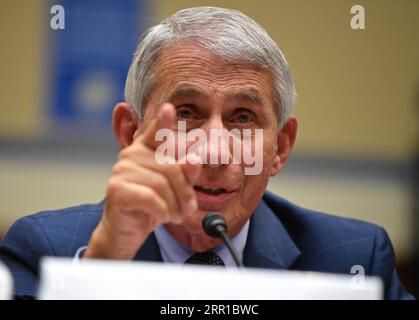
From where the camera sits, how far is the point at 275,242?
1.76m

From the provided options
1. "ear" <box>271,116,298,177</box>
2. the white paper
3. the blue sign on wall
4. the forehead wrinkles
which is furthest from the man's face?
the blue sign on wall

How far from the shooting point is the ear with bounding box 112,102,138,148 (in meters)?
1.69

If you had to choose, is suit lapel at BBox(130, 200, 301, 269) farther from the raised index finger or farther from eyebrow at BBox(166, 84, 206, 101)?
the raised index finger

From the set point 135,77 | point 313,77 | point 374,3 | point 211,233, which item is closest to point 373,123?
point 374,3

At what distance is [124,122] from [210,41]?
0.28 m

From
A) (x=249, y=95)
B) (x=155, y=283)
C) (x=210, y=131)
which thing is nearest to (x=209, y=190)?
(x=210, y=131)

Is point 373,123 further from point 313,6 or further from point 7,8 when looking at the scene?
point 7,8

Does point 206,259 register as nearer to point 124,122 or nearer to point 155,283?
point 124,122

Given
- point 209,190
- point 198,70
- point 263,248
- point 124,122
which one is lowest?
point 263,248

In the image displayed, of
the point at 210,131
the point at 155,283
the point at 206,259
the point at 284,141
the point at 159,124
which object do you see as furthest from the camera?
the point at 284,141

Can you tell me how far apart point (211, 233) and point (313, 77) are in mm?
856

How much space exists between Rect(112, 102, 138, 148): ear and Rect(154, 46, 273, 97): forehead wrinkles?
0.37 ft

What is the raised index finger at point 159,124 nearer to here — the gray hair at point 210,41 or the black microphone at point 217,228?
the black microphone at point 217,228
